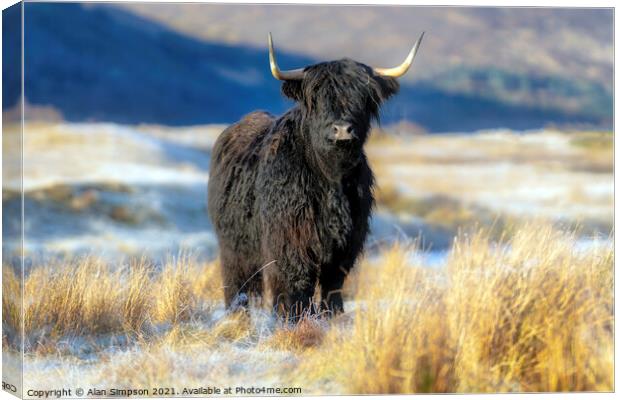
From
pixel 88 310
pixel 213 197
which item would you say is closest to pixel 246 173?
pixel 213 197

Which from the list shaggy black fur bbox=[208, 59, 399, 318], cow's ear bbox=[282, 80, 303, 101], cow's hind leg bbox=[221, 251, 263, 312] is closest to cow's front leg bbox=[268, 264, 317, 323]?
shaggy black fur bbox=[208, 59, 399, 318]

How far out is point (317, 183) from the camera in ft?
28.8

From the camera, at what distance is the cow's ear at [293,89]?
28.8 ft

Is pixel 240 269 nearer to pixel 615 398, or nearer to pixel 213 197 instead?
pixel 213 197

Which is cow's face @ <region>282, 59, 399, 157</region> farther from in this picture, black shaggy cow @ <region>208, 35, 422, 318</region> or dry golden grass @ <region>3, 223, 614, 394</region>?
dry golden grass @ <region>3, 223, 614, 394</region>

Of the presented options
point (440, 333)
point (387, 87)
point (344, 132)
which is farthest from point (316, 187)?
point (440, 333)

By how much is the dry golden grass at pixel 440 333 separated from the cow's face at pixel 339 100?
1.25 metres

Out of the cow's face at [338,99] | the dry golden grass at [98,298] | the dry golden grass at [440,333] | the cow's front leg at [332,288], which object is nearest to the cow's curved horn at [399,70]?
the cow's face at [338,99]

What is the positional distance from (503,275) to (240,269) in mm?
3163

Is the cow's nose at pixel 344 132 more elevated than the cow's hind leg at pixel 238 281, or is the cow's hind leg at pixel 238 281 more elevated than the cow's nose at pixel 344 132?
the cow's nose at pixel 344 132

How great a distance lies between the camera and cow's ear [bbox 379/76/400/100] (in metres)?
8.77

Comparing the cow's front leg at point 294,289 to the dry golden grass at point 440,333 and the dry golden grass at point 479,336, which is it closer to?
the dry golden grass at point 440,333

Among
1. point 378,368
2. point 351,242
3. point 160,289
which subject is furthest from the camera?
point 160,289

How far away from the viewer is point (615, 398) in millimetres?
7715
